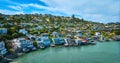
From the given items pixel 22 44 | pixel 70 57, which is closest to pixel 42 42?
Result: pixel 22 44

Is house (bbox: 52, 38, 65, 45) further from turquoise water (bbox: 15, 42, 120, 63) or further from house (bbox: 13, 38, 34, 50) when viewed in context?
turquoise water (bbox: 15, 42, 120, 63)

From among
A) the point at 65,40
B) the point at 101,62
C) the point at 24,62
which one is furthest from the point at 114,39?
the point at 24,62

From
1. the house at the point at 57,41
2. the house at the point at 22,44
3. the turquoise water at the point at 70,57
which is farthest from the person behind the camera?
the house at the point at 57,41

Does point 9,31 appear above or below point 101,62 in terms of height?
above

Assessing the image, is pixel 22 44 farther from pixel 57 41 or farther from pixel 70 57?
pixel 57 41

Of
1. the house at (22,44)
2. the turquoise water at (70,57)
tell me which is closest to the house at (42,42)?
the house at (22,44)

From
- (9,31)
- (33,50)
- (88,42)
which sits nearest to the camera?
(33,50)

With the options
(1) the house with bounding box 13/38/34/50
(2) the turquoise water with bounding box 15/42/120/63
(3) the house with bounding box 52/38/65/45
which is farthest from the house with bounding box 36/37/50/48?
(2) the turquoise water with bounding box 15/42/120/63

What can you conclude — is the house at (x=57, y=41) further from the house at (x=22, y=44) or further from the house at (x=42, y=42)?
the house at (x=22, y=44)

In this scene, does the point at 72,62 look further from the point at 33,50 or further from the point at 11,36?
the point at 11,36

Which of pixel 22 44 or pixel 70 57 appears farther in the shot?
pixel 22 44

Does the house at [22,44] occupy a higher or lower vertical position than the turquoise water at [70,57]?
higher
